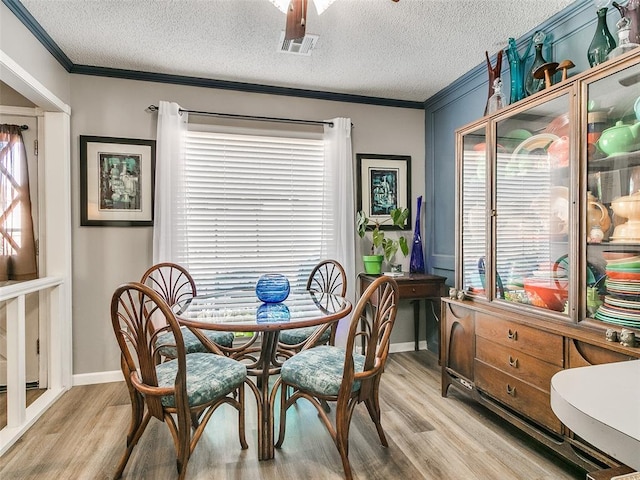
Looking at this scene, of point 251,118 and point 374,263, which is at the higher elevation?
point 251,118

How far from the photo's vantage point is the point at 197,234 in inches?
126

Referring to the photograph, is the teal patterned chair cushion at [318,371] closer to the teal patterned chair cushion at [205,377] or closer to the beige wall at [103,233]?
the teal patterned chair cushion at [205,377]

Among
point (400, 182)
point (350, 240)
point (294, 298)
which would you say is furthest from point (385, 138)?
point (294, 298)

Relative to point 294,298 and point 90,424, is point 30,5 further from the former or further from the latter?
point 90,424

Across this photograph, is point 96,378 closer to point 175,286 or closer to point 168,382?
point 175,286

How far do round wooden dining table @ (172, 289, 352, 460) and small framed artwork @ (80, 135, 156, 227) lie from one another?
109cm

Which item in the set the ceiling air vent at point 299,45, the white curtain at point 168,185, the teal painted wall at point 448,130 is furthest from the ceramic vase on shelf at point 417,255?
the white curtain at point 168,185

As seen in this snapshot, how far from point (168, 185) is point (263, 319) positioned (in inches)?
66.8

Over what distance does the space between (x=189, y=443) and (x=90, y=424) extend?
3.58ft

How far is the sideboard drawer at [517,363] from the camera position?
1.87 meters

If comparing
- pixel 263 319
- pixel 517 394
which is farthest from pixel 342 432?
pixel 517 394

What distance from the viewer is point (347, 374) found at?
5.71 ft

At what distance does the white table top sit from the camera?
25.8 inches

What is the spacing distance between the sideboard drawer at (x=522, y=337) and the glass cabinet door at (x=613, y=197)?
226 millimetres
